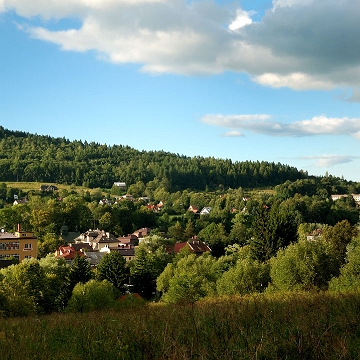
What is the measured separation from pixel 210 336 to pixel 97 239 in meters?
67.9

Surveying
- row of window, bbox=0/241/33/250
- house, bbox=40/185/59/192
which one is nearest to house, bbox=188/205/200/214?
house, bbox=40/185/59/192

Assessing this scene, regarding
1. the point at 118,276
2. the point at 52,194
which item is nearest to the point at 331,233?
the point at 118,276

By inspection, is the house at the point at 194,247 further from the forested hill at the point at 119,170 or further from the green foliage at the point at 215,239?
the forested hill at the point at 119,170

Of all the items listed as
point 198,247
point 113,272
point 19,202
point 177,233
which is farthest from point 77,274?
point 19,202

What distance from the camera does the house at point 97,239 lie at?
2753 inches

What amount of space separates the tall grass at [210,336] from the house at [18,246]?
150 ft

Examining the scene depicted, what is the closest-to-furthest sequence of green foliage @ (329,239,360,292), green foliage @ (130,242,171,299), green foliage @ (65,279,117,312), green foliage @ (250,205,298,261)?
A: green foliage @ (329,239,360,292), green foliage @ (65,279,117,312), green foliage @ (250,205,298,261), green foliage @ (130,242,171,299)

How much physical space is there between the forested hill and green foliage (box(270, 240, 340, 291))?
11795 centimetres

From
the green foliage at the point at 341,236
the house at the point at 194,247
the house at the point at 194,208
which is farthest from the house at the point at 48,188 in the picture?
the green foliage at the point at 341,236

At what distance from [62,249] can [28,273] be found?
29888 millimetres

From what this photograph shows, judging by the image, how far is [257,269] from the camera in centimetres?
2566

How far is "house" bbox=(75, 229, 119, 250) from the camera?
229ft

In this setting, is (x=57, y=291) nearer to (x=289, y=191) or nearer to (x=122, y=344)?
(x=122, y=344)

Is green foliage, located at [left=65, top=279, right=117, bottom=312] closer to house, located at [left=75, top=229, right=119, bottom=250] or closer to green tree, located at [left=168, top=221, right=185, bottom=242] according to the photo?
house, located at [left=75, top=229, right=119, bottom=250]
